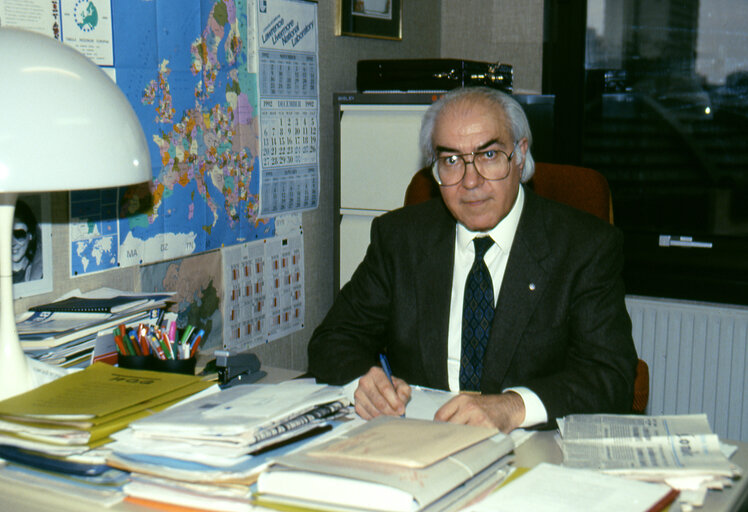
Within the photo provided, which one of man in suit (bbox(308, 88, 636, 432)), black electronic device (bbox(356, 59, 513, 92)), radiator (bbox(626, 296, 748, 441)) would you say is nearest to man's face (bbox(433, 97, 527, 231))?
man in suit (bbox(308, 88, 636, 432))

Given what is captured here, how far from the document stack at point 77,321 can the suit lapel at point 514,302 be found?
706 millimetres

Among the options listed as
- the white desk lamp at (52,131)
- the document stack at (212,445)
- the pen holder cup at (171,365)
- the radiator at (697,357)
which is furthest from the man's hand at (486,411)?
the radiator at (697,357)

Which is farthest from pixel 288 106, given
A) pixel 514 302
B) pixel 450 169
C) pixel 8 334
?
pixel 8 334

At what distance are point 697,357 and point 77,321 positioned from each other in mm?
2164

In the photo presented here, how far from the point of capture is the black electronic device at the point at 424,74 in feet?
8.14

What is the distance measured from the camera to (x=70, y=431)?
1098 millimetres

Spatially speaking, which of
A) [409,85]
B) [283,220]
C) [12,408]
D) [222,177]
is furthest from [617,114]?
[12,408]

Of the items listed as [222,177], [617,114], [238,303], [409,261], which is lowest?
[238,303]

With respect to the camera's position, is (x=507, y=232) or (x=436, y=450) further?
(x=507, y=232)

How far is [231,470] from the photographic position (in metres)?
1.00

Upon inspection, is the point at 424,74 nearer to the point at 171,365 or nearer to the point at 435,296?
the point at 435,296

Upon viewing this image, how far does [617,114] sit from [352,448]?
2.35 metres

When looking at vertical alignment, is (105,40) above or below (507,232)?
above

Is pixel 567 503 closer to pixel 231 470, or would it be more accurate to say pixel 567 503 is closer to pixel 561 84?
pixel 231 470
